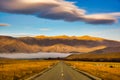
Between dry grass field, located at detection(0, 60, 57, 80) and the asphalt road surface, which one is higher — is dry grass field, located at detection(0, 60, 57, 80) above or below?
above

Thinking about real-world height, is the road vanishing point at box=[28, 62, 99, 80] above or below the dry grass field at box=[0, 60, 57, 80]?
below

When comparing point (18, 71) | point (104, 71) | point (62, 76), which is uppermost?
point (18, 71)

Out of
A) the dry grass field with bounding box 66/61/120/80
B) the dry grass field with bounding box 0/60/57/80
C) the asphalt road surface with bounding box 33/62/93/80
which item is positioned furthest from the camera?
the dry grass field with bounding box 66/61/120/80

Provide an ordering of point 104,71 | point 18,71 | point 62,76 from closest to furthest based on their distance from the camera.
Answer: point 62,76, point 18,71, point 104,71

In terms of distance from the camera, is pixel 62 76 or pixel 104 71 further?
pixel 104 71

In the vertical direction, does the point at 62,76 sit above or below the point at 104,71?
below

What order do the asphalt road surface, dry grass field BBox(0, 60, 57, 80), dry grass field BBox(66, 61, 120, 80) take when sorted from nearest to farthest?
the asphalt road surface, dry grass field BBox(0, 60, 57, 80), dry grass field BBox(66, 61, 120, 80)

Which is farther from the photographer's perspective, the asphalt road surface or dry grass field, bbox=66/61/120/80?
dry grass field, bbox=66/61/120/80

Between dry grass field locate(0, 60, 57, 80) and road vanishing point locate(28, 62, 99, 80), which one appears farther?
dry grass field locate(0, 60, 57, 80)

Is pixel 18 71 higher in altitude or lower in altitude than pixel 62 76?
higher

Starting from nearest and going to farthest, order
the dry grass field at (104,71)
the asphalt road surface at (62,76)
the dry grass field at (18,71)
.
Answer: the asphalt road surface at (62,76)
the dry grass field at (18,71)
the dry grass field at (104,71)

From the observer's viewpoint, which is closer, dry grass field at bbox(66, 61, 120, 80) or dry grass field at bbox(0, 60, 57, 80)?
dry grass field at bbox(0, 60, 57, 80)

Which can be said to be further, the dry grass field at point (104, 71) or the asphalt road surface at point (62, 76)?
the dry grass field at point (104, 71)

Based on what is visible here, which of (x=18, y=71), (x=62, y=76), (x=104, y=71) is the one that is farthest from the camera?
(x=104, y=71)
